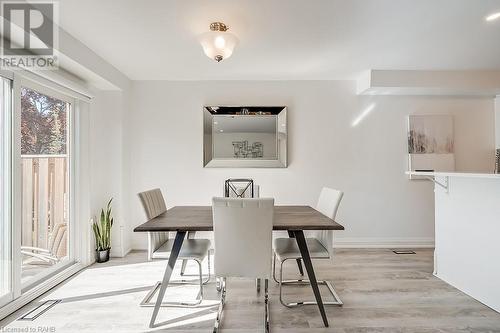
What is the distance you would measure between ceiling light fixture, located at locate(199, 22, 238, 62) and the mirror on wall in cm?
152

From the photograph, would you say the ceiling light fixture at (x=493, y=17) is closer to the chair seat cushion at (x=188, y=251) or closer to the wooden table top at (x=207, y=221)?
the wooden table top at (x=207, y=221)

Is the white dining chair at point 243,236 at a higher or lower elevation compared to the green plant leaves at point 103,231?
higher

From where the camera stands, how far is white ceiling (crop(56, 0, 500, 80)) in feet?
6.69

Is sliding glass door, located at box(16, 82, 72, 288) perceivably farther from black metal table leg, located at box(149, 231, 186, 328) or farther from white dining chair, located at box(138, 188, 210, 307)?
black metal table leg, located at box(149, 231, 186, 328)

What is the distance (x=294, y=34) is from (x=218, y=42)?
2.56 feet

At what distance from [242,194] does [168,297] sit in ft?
4.15

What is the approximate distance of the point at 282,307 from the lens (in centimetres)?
223

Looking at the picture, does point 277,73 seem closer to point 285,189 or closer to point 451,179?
point 285,189

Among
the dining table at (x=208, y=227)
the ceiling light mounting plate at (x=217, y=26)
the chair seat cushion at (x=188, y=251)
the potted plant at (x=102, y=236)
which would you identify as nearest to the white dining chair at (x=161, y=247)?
the chair seat cushion at (x=188, y=251)

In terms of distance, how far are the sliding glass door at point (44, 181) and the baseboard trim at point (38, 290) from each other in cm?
10

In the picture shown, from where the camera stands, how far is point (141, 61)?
123 inches

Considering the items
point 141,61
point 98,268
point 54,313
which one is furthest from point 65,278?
point 141,61

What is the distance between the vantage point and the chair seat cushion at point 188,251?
2219mm

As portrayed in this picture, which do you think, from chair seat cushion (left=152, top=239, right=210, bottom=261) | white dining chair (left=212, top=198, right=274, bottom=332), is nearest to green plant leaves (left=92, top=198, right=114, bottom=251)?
chair seat cushion (left=152, top=239, right=210, bottom=261)
